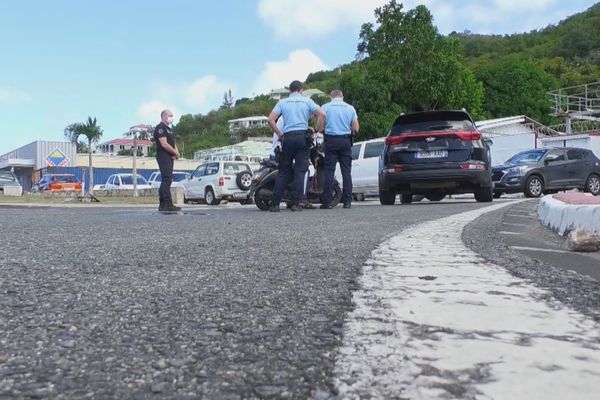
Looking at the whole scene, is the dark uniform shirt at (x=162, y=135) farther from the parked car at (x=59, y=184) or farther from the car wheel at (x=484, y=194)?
the parked car at (x=59, y=184)

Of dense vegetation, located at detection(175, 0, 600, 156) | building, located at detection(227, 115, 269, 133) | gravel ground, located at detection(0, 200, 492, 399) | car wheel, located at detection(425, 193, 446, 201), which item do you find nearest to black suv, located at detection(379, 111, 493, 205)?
car wheel, located at detection(425, 193, 446, 201)

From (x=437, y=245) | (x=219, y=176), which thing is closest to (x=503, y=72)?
(x=219, y=176)

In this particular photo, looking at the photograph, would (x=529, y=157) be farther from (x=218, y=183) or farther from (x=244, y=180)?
(x=218, y=183)

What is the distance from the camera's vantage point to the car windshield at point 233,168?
21.0 meters

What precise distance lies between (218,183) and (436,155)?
11.9 m

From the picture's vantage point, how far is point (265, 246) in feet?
13.4

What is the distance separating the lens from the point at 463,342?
164 centimetres

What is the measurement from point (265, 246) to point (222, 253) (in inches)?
16.6

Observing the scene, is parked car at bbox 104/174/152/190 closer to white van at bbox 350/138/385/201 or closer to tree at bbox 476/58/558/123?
white van at bbox 350/138/385/201

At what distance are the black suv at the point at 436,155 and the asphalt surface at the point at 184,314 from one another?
609cm

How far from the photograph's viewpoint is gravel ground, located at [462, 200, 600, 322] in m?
2.20

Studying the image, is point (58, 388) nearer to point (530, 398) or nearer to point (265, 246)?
point (530, 398)

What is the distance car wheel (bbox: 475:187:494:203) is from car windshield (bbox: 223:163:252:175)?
36.9 ft

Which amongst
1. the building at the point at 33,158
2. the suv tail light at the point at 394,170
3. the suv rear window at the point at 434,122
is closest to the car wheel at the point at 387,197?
the suv tail light at the point at 394,170
